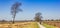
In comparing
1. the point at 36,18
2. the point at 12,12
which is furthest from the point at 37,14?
the point at 12,12

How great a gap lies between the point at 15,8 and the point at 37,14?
64.5 meters

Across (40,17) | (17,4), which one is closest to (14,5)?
(17,4)

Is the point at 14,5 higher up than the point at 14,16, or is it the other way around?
the point at 14,5

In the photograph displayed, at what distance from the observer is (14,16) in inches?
2004

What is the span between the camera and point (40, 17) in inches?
4439

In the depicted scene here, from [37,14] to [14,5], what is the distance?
6486 cm

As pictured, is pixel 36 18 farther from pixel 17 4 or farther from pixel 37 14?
pixel 17 4

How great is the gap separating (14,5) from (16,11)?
228 centimetres

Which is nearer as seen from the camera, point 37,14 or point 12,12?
point 12,12

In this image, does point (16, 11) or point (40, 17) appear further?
point (40, 17)

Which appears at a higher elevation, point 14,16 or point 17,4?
point 17,4

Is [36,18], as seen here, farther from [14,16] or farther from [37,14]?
[14,16]

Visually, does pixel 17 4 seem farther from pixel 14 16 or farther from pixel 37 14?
pixel 37 14

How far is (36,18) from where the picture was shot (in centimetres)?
11431
